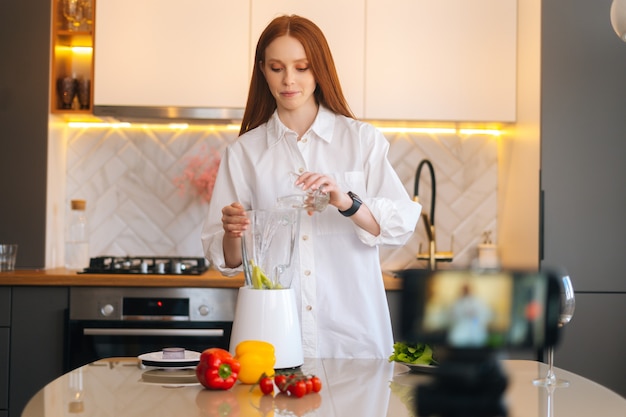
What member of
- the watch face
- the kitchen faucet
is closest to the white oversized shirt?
the watch face

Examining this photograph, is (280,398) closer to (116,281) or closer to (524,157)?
(116,281)

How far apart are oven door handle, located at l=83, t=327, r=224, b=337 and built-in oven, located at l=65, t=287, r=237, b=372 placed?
11 mm

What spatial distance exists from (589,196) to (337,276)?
1537 mm

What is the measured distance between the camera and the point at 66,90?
3701 mm

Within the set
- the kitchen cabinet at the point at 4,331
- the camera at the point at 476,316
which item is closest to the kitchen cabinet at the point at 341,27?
the kitchen cabinet at the point at 4,331

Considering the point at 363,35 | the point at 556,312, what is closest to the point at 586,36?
the point at 363,35

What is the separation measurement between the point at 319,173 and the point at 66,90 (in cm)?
197

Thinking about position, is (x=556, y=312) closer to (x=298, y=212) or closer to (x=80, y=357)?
(x=298, y=212)

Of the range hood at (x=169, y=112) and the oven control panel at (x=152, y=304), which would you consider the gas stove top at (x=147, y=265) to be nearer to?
the oven control panel at (x=152, y=304)

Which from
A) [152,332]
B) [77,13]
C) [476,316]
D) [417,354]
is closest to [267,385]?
[417,354]

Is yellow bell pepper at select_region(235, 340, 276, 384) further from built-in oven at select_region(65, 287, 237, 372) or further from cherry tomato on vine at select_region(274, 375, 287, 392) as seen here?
built-in oven at select_region(65, 287, 237, 372)

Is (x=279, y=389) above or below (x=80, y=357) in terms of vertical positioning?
above

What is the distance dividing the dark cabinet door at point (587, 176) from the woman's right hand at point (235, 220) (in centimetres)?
178

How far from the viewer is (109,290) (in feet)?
10.9
